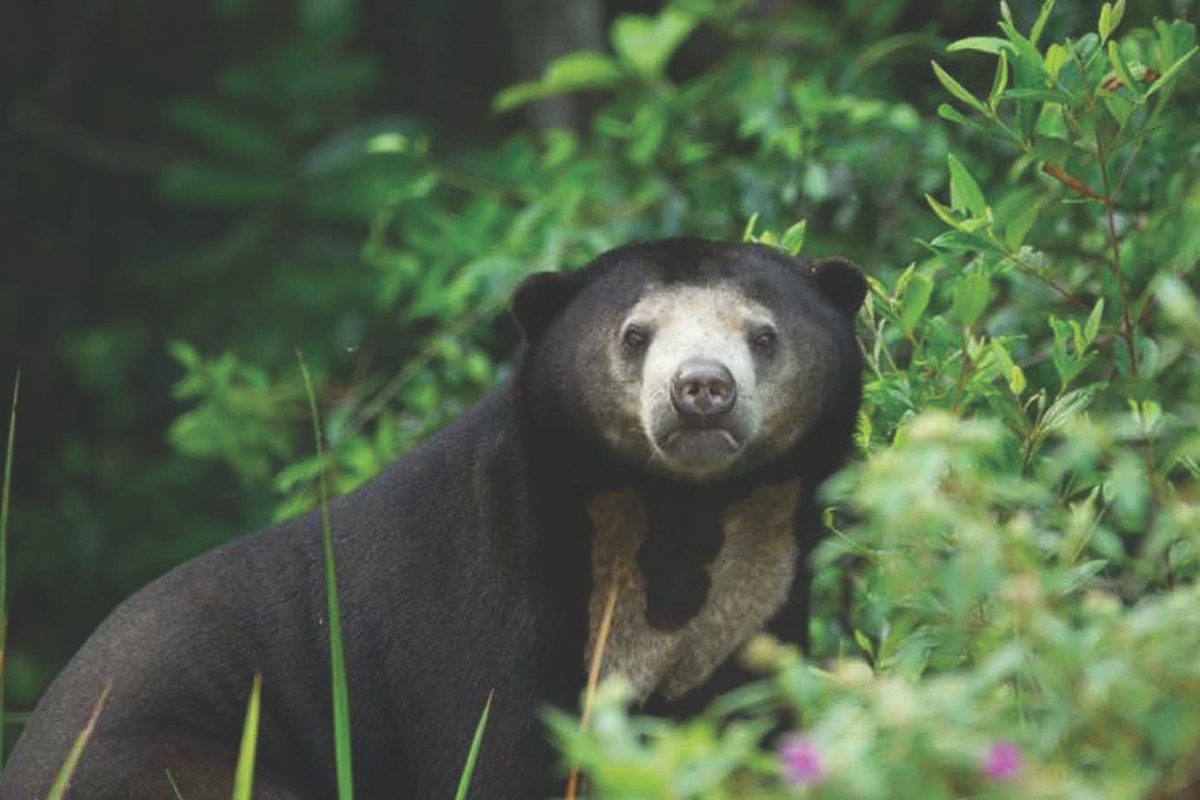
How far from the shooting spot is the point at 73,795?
4602 mm

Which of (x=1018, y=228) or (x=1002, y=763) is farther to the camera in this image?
(x=1018, y=228)

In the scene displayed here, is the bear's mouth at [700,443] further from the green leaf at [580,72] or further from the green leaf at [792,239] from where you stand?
the green leaf at [580,72]

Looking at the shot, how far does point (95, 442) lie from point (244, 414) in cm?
406

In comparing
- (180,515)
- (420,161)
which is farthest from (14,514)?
(420,161)

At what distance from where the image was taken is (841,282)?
196 inches

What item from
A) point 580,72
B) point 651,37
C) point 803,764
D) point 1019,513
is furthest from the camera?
point 651,37

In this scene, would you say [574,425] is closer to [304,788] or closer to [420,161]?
[304,788]

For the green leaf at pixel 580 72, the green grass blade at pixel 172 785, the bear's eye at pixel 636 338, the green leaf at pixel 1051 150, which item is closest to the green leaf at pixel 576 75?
the green leaf at pixel 580 72

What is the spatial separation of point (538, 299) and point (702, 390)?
63cm

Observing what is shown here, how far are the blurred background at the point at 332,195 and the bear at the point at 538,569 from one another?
1610mm

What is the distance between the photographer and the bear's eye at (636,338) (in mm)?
4793

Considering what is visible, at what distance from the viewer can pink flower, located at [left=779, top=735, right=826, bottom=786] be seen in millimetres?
2516

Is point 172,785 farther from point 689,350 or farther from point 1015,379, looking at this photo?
point 1015,379

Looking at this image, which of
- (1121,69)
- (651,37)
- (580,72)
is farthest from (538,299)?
(651,37)
